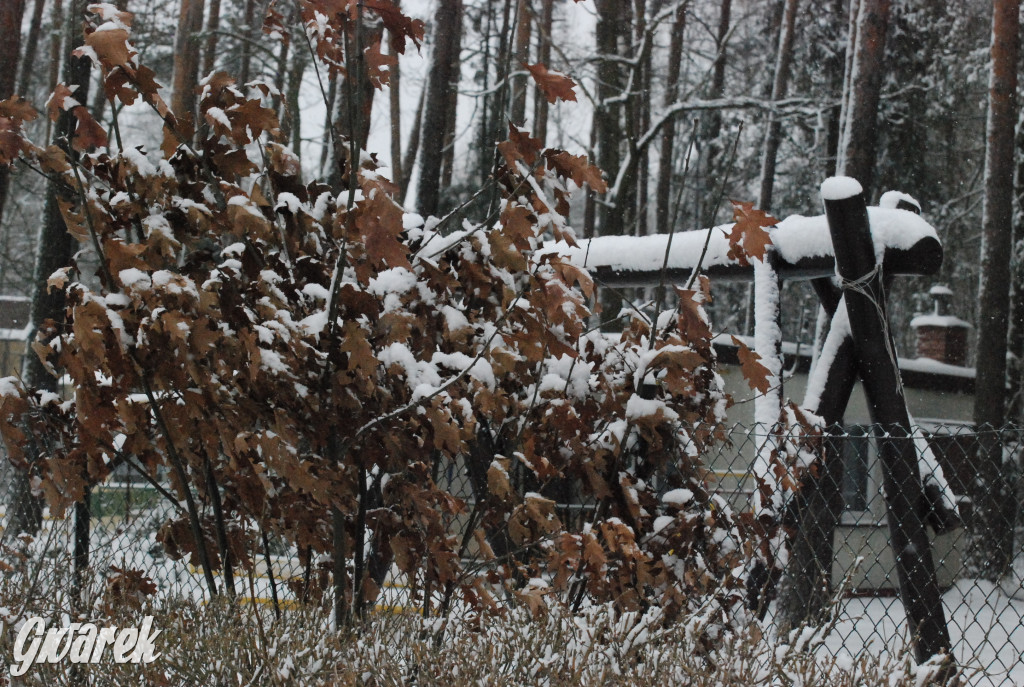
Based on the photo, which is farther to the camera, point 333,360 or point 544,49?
point 544,49

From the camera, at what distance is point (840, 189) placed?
3.47m

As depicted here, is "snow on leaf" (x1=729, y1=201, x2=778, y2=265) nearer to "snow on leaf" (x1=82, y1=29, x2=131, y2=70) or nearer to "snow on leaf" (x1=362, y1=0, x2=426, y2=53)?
"snow on leaf" (x1=362, y1=0, x2=426, y2=53)

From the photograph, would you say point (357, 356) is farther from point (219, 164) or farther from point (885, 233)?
point (885, 233)

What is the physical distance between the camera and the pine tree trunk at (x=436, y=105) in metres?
8.74

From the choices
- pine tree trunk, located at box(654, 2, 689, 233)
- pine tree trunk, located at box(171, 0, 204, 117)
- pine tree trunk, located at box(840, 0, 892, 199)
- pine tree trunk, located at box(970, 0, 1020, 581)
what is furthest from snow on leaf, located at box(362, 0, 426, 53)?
pine tree trunk, located at box(654, 2, 689, 233)

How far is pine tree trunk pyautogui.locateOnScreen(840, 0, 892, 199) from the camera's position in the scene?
9172 mm

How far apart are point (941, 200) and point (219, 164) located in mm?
17663

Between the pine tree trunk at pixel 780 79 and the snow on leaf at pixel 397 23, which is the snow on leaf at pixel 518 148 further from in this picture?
the pine tree trunk at pixel 780 79

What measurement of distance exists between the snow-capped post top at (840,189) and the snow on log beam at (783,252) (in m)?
0.20

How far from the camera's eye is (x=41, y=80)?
17969 mm

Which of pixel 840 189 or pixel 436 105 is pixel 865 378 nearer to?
pixel 840 189

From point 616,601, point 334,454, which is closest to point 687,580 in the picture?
point 616,601

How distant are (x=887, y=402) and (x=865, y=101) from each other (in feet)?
21.1

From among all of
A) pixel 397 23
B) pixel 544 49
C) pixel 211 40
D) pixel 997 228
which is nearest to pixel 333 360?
pixel 397 23
